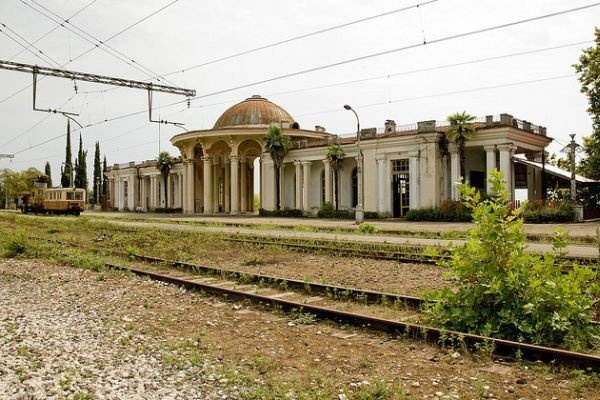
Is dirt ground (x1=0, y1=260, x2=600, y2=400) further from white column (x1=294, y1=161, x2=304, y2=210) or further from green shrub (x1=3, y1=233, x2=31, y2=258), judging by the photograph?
white column (x1=294, y1=161, x2=304, y2=210)

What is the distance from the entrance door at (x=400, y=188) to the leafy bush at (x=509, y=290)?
1250 inches

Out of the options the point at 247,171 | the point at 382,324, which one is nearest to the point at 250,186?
the point at 247,171

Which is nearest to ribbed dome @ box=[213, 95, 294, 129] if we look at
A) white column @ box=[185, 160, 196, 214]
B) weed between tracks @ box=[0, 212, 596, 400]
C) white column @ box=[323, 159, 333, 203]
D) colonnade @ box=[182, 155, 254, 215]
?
colonnade @ box=[182, 155, 254, 215]

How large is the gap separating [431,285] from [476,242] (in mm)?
3661

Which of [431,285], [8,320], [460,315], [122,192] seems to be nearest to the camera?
[460,315]

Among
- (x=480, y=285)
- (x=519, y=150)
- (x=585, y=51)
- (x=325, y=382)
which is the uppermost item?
(x=585, y=51)

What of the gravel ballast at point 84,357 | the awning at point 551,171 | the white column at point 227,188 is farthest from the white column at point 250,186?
the gravel ballast at point 84,357

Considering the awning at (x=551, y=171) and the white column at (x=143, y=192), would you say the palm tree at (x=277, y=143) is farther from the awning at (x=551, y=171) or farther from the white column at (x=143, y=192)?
the white column at (x=143, y=192)

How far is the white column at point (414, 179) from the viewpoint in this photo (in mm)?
36688

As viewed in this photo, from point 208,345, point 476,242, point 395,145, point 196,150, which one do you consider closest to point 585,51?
point 395,145

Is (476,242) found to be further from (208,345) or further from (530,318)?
(208,345)

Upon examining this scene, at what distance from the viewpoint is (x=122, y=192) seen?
7462 cm

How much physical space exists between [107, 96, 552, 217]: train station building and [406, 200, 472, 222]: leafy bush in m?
1.47

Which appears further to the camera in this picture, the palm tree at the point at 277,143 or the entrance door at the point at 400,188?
the palm tree at the point at 277,143
